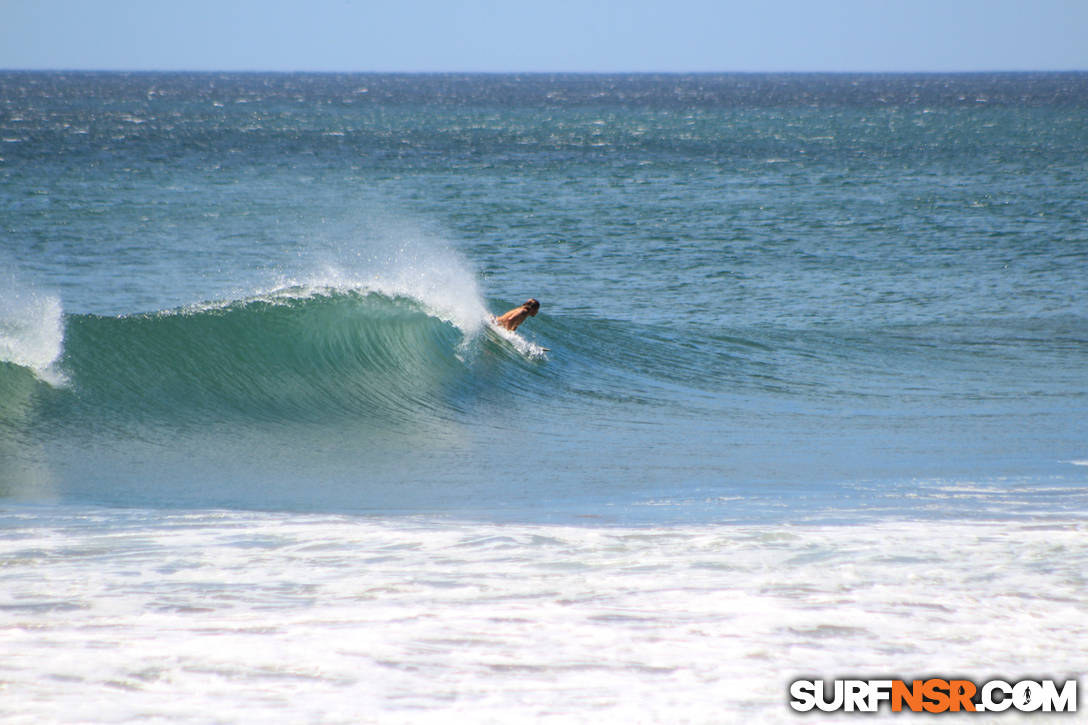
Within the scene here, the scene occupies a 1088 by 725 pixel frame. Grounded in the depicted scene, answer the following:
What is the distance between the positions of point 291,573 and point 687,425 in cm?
543

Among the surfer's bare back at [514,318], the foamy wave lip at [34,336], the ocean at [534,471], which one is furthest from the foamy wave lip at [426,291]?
the foamy wave lip at [34,336]

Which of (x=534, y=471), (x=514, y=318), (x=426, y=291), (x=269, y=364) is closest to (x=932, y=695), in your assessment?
(x=534, y=471)

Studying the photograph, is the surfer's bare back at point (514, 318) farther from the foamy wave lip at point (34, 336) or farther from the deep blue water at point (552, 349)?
the foamy wave lip at point (34, 336)

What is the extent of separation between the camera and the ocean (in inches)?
173

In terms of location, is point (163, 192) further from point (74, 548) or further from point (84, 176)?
point (74, 548)

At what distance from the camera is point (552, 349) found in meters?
13.4

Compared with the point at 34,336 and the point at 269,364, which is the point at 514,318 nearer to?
the point at 269,364

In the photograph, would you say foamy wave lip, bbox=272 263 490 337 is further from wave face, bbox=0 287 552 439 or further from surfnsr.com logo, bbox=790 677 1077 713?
surfnsr.com logo, bbox=790 677 1077 713

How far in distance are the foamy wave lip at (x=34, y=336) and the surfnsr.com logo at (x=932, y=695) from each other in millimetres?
8274

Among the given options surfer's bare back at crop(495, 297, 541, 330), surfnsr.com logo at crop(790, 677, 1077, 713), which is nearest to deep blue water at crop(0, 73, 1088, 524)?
surfer's bare back at crop(495, 297, 541, 330)

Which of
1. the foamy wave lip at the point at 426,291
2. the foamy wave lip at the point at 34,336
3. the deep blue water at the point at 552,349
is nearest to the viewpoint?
the deep blue water at the point at 552,349

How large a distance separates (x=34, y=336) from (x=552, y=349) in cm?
558

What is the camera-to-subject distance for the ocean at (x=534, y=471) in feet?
14.4

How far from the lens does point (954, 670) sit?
4.38m
